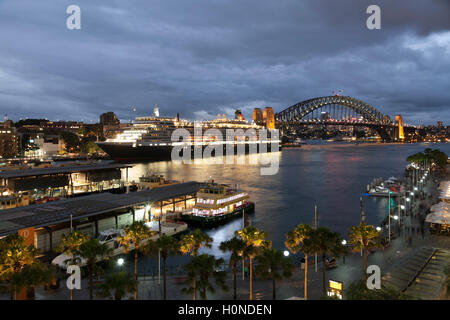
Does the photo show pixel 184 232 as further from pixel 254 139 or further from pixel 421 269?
pixel 254 139

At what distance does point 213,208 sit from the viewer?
31.4m

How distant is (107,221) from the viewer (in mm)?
26484

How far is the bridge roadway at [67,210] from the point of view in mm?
20431

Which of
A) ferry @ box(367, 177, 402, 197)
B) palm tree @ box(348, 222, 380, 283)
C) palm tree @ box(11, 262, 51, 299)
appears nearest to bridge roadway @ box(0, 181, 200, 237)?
palm tree @ box(11, 262, 51, 299)

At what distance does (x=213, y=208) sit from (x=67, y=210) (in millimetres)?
13186

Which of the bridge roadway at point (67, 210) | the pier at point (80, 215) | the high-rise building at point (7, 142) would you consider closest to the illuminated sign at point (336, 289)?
the pier at point (80, 215)

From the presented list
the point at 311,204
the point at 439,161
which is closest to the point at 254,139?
the point at 439,161

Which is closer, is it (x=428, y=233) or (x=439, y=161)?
(x=428, y=233)

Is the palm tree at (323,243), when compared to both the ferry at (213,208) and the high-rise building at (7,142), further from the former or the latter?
the high-rise building at (7,142)

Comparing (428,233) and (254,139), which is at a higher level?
(254,139)

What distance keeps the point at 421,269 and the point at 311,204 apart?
81.0 feet

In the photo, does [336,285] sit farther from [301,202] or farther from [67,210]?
[301,202]

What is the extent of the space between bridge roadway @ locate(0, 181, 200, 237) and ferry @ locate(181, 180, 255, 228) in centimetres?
240

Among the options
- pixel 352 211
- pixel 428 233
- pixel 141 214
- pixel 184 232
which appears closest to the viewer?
pixel 428 233
